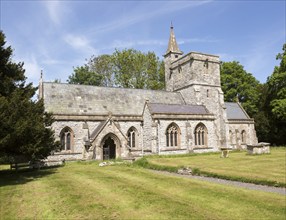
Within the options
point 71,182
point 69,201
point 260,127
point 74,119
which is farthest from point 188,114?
point 69,201

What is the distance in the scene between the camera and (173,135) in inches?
1257

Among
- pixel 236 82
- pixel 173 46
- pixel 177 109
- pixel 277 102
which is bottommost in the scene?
pixel 177 109

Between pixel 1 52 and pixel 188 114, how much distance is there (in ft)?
72.5

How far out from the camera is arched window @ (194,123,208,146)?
34.0 meters

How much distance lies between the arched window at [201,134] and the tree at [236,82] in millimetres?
20415

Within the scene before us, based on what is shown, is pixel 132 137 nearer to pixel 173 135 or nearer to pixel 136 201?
pixel 173 135

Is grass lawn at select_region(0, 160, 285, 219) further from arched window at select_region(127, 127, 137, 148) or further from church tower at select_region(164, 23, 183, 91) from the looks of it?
church tower at select_region(164, 23, 183, 91)

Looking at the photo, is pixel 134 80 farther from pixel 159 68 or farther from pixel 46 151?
pixel 46 151

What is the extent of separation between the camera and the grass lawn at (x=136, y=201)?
28.5 feet

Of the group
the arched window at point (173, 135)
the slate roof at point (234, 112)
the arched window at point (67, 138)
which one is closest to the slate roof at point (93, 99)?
the arched window at point (67, 138)

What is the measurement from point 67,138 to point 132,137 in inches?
303

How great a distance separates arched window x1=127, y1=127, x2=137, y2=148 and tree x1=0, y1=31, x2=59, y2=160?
13.0 metres

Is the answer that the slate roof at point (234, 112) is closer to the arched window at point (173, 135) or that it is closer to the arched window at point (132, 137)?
the arched window at point (173, 135)

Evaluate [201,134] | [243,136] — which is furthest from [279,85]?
[201,134]
